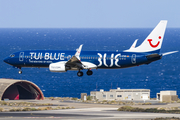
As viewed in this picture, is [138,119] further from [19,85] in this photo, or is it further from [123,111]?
[19,85]

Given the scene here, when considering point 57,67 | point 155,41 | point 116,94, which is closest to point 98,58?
point 57,67

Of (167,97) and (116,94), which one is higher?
(116,94)

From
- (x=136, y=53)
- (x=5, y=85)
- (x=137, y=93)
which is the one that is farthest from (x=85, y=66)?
(x=137, y=93)

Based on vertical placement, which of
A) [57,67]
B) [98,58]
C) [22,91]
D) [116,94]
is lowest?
[116,94]

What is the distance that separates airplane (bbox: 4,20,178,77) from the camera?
99875 millimetres

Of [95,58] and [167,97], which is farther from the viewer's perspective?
[167,97]

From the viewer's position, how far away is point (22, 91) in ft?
526

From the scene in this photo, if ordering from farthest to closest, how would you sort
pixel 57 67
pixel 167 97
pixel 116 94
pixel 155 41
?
pixel 116 94, pixel 167 97, pixel 155 41, pixel 57 67

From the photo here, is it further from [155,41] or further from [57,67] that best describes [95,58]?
[155,41]

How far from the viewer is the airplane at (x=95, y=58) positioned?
328ft

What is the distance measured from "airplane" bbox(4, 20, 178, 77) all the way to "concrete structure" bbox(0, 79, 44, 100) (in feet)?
176

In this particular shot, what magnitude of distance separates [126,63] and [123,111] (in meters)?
15.1

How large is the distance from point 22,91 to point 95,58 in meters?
65.3

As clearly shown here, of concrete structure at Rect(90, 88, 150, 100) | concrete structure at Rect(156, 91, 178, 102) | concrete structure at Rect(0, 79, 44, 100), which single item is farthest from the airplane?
concrete structure at Rect(90, 88, 150, 100)
